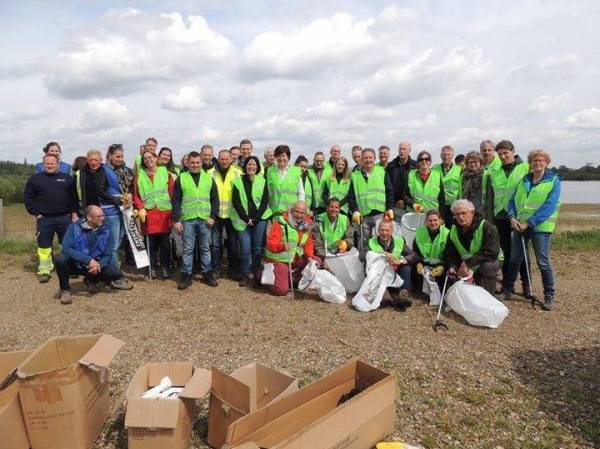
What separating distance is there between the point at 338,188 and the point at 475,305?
336 centimetres

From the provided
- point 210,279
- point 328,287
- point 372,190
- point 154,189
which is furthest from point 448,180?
point 154,189

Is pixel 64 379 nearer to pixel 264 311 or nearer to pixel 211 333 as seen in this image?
pixel 211 333

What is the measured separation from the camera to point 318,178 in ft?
29.1

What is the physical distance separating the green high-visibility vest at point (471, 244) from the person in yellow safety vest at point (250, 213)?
3.05 metres

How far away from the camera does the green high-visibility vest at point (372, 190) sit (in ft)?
25.9

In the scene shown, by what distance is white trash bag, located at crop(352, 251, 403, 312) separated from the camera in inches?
260

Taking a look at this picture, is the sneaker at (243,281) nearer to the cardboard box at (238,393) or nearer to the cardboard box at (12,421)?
the cardboard box at (238,393)

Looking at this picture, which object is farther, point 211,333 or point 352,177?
point 352,177

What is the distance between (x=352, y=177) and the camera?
319 inches

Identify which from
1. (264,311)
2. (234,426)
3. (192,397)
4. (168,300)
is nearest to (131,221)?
(168,300)

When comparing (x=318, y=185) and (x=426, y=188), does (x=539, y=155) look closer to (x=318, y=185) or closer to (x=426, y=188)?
(x=426, y=188)

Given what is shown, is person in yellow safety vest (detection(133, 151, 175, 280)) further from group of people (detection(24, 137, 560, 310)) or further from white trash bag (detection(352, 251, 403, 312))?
white trash bag (detection(352, 251, 403, 312))

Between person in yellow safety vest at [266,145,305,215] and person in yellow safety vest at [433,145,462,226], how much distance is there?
8.00 ft

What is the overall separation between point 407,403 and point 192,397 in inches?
77.6
